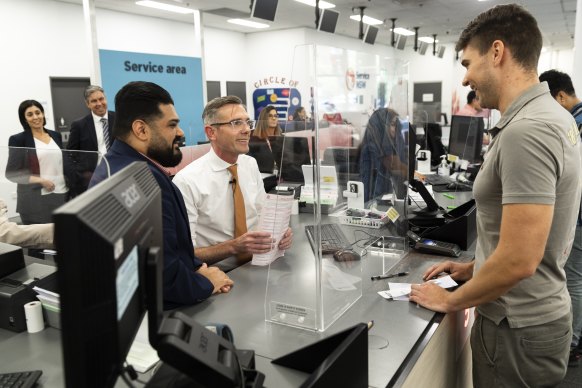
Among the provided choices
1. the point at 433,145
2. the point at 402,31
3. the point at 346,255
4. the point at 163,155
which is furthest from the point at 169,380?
the point at 402,31

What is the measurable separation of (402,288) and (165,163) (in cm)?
103

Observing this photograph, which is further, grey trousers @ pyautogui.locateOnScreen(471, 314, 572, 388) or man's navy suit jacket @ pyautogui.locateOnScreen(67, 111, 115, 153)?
man's navy suit jacket @ pyautogui.locateOnScreen(67, 111, 115, 153)

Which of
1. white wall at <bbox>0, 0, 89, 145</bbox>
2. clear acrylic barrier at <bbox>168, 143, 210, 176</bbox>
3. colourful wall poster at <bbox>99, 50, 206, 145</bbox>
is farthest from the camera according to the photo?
white wall at <bbox>0, 0, 89, 145</bbox>

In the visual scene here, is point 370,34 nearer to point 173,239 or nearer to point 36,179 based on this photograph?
point 36,179

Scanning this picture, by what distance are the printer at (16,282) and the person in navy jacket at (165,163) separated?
37cm

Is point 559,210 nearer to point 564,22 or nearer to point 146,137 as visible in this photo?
point 146,137

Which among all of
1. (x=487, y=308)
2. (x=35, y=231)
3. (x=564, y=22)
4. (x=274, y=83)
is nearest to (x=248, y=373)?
(x=487, y=308)

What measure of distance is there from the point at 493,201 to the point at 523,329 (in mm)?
389

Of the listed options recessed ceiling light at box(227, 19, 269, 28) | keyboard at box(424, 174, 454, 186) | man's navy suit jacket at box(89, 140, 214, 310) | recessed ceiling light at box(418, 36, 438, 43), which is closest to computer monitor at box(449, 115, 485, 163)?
keyboard at box(424, 174, 454, 186)

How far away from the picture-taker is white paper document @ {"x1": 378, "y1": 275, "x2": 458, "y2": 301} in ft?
5.41

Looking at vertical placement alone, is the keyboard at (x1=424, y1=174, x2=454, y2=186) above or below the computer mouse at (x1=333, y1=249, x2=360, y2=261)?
below

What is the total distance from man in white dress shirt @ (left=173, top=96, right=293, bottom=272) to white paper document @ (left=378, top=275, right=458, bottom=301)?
58cm

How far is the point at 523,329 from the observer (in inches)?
52.6

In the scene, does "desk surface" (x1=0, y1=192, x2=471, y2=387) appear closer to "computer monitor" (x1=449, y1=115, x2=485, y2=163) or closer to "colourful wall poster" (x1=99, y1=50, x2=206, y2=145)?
"computer monitor" (x1=449, y1=115, x2=485, y2=163)
